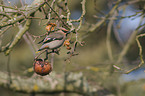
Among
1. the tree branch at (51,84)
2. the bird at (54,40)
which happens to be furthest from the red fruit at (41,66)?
the tree branch at (51,84)

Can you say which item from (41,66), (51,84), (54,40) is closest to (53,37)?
(54,40)

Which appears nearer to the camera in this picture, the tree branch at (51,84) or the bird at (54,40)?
the bird at (54,40)

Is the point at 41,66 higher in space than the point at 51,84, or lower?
higher

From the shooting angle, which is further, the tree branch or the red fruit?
the tree branch

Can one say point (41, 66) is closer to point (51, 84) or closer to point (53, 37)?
point (53, 37)

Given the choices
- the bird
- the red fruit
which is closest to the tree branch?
the red fruit

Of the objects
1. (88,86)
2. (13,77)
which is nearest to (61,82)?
(88,86)

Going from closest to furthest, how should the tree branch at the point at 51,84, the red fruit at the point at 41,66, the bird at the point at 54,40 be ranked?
the bird at the point at 54,40 < the red fruit at the point at 41,66 < the tree branch at the point at 51,84

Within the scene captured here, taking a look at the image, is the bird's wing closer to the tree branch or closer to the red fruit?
the red fruit

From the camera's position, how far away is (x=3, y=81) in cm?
336

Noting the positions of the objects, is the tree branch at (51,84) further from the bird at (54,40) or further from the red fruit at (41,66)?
the bird at (54,40)

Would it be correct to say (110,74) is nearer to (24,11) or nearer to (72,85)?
(72,85)

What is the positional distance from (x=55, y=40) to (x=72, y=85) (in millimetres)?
1901

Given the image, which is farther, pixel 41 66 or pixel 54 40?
pixel 41 66
